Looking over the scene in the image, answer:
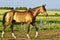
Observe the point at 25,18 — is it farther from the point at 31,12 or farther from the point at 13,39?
the point at 13,39

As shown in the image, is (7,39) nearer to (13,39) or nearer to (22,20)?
(13,39)

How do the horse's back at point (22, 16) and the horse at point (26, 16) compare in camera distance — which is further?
the horse's back at point (22, 16)

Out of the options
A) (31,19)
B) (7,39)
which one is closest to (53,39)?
(31,19)

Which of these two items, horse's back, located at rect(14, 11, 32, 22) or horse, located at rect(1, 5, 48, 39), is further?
horse's back, located at rect(14, 11, 32, 22)

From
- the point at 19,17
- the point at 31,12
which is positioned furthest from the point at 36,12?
the point at 19,17

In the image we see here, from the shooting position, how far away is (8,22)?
1381cm

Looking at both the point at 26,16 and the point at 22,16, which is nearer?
the point at 26,16

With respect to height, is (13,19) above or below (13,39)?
above

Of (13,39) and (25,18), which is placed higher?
(25,18)

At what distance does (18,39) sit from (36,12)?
198 centimetres

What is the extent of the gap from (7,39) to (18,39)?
67cm

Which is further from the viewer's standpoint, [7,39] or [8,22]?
[8,22]

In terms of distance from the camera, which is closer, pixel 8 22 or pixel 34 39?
pixel 34 39

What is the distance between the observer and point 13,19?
13852 millimetres
